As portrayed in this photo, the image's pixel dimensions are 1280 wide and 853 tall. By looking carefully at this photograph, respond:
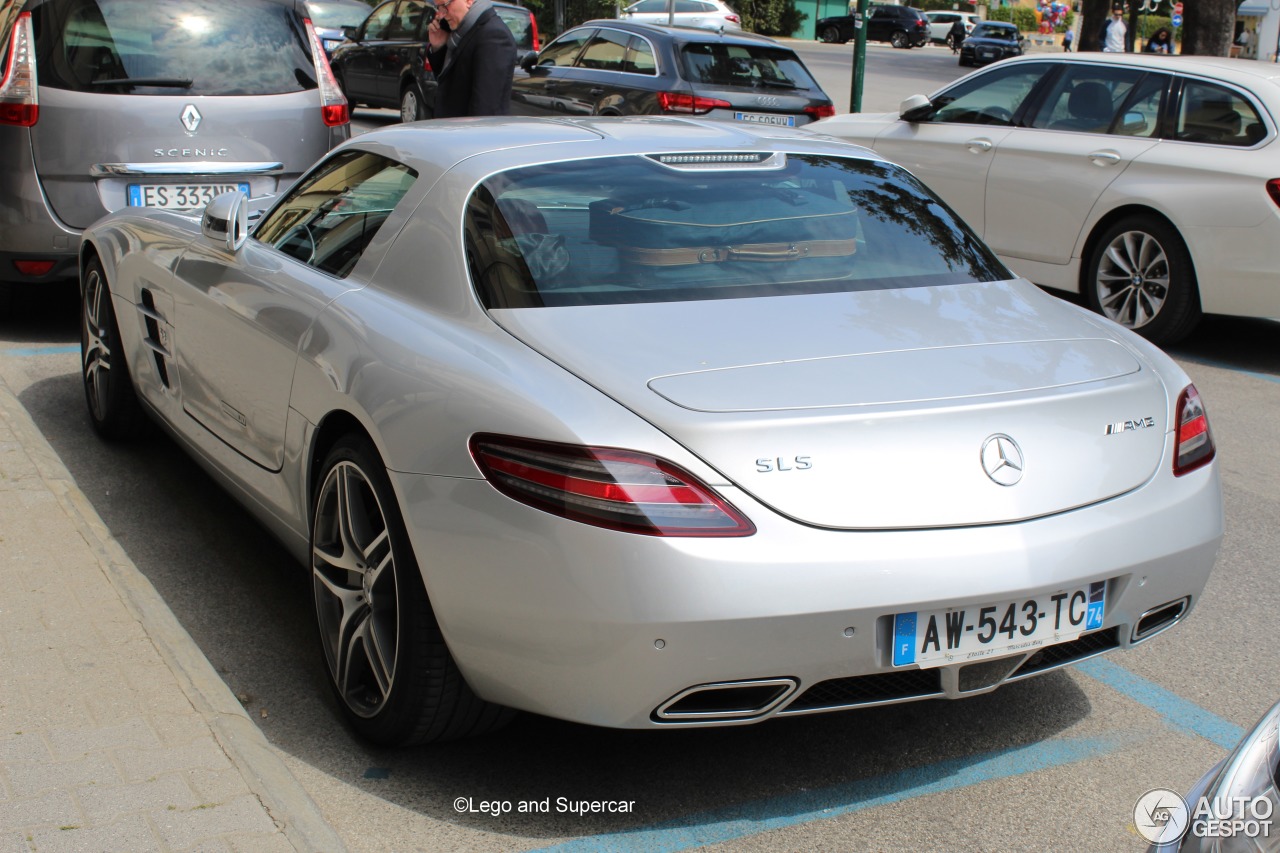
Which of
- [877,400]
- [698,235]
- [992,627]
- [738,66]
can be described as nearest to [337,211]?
[698,235]

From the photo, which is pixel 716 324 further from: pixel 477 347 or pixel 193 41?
pixel 193 41

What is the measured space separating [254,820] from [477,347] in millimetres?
1092

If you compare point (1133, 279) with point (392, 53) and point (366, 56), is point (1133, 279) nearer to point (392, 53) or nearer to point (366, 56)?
point (392, 53)

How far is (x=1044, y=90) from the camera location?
883 cm

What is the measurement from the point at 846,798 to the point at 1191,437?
3.73 feet

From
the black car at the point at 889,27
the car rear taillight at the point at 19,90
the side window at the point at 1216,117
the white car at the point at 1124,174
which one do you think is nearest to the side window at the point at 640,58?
the white car at the point at 1124,174

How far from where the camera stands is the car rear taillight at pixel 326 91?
→ 7.93 m

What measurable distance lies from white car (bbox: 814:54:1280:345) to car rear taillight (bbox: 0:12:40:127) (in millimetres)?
5285

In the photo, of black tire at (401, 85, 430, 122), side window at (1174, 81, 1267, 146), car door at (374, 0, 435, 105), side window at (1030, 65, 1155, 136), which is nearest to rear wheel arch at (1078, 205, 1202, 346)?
side window at (1174, 81, 1267, 146)

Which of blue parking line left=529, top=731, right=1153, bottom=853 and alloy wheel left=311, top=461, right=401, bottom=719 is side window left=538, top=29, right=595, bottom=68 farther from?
blue parking line left=529, top=731, right=1153, bottom=853

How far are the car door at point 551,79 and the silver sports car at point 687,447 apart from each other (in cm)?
1006

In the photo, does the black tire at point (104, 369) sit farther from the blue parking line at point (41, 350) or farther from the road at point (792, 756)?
the blue parking line at point (41, 350)

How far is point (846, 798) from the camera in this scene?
10.4 ft

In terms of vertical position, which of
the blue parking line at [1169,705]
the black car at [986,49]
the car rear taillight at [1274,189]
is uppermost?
the car rear taillight at [1274,189]
